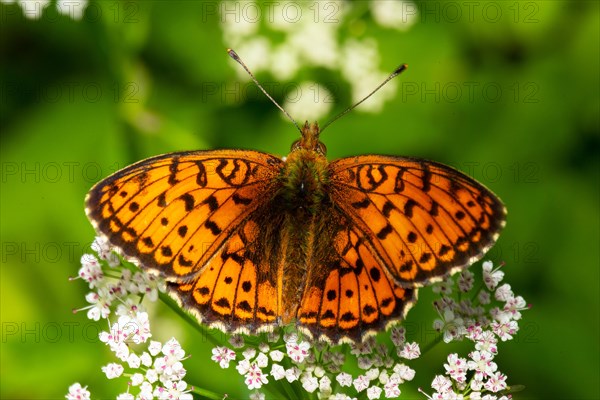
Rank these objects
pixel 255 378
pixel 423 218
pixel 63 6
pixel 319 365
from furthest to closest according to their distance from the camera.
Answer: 1. pixel 63 6
2. pixel 319 365
3. pixel 255 378
4. pixel 423 218

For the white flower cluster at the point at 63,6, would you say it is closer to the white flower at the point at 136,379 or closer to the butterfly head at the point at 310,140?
the butterfly head at the point at 310,140

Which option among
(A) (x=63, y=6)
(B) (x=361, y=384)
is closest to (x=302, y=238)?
(B) (x=361, y=384)

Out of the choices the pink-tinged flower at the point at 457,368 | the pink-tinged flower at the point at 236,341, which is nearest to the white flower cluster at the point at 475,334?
the pink-tinged flower at the point at 457,368

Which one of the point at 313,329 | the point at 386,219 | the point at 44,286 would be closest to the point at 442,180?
the point at 386,219

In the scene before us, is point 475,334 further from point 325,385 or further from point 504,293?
point 325,385

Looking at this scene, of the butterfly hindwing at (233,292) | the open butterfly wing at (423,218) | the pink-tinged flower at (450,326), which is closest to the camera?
the open butterfly wing at (423,218)

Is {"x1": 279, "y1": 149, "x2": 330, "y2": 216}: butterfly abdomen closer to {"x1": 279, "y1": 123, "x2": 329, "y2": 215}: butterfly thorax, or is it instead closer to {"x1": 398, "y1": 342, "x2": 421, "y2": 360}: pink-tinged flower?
{"x1": 279, "y1": 123, "x2": 329, "y2": 215}: butterfly thorax
